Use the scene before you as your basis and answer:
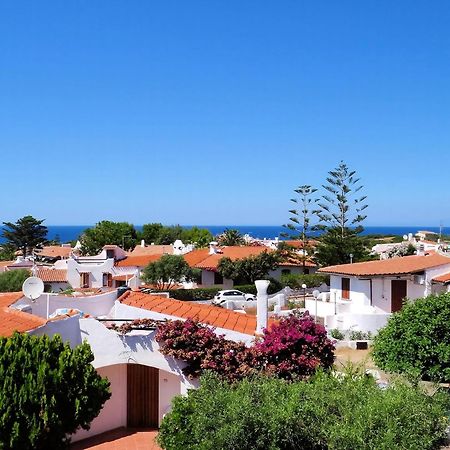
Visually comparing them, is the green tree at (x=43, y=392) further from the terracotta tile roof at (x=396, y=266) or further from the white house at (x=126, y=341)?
Answer: the terracotta tile roof at (x=396, y=266)

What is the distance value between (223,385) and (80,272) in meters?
33.0

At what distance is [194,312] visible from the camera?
14227 millimetres

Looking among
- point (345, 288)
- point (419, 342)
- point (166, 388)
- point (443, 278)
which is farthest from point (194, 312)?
point (345, 288)

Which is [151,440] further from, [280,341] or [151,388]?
[280,341]

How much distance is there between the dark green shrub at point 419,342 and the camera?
12109 millimetres

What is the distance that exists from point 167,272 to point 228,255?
910 cm

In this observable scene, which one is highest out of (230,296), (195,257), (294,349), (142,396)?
(195,257)

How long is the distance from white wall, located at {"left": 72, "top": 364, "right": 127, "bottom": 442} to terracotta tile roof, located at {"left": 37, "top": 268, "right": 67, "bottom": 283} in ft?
92.2

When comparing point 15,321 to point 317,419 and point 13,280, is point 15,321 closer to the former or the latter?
point 317,419

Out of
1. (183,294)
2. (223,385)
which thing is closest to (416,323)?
(223,385)

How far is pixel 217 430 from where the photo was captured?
7246 mm

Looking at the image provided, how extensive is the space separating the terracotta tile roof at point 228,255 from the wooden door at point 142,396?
98.8 feet

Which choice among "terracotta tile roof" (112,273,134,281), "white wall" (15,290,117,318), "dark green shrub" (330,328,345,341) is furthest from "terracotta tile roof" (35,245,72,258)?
"white wall" (15,290,117,318)

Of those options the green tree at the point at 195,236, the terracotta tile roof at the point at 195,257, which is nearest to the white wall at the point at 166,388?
the terracotta tile roof at the point at 195,257
